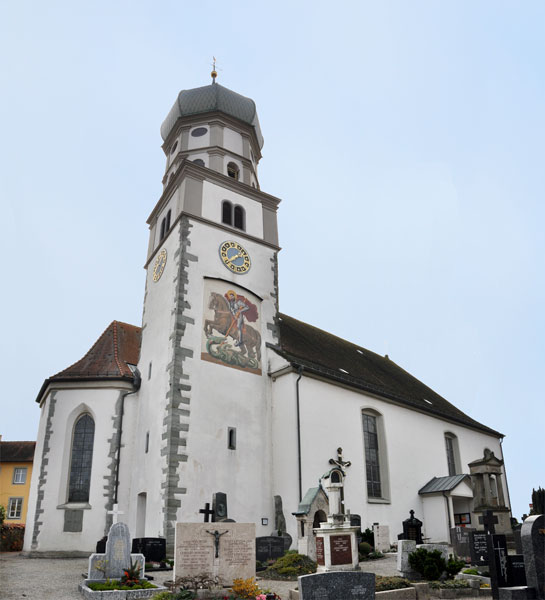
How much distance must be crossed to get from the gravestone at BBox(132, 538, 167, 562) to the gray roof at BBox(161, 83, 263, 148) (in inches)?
747

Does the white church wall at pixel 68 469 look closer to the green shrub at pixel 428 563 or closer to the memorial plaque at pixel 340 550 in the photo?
the memorial plaque at pixel 340 550

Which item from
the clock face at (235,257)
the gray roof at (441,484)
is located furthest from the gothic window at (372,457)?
the clock face at (235,257)

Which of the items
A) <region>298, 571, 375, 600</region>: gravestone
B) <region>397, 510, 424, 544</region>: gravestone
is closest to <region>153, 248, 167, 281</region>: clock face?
<region>397, 510, 424, 544</region>: gravestone

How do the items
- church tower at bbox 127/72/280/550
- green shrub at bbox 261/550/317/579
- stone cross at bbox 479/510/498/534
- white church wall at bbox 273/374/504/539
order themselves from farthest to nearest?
1. white church wall at bbox 273/374/504/539
2. church tower at bbox 127/72/280/550
3. green shrub at bbox 261/550/317/579
4. stone cross at bbox 479/510/498/534

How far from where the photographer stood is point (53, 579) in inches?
499

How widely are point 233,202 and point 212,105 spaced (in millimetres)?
5639

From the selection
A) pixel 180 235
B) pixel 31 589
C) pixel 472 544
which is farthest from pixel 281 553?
pixel 180 235

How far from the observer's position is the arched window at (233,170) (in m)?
25.8

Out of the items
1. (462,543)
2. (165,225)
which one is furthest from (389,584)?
(165,225)

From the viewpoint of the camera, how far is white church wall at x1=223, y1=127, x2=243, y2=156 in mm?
26227

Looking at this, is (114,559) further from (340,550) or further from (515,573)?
(515,573)

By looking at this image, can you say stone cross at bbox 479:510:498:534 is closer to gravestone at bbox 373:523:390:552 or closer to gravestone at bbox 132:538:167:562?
gravestone at bbox 373:523:390:552

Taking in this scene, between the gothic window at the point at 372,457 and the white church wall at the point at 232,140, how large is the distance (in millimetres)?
13369

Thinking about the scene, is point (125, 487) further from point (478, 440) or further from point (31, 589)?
point (478, 440)
